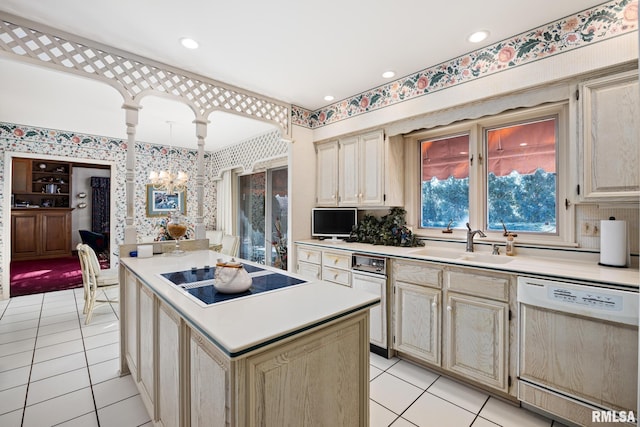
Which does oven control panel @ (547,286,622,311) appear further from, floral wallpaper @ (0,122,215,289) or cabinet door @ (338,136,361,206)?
floral wallpaper @ (0,122,215,289)

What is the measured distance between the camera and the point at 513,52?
2.21 metres

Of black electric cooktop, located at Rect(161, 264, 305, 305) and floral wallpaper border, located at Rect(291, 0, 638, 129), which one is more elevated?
floral wallpaper border, located at Rect(291, 0, 638, 129)

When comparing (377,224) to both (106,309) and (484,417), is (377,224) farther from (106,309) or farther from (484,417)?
(106,309)

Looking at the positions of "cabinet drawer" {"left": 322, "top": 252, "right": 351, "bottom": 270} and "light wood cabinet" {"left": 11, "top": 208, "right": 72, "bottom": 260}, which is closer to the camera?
"cabinet drawer" {"left": 322, "top": 252, "right": 351, "bottom": 270}

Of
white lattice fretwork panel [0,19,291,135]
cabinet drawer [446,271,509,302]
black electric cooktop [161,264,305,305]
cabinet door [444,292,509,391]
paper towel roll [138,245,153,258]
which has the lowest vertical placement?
cabinet door [444,292,509,391]

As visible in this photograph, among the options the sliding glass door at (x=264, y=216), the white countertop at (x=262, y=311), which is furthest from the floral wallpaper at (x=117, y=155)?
the white countertop at (x=262, y=311)

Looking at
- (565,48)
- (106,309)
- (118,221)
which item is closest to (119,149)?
(118,221)

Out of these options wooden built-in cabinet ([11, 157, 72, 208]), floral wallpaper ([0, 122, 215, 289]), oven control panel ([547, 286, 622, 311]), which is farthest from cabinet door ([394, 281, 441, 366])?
wooden built-in cabinet ([11, 157, 72, 208])

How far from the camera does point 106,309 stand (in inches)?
153

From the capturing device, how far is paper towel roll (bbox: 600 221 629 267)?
73.7 inches

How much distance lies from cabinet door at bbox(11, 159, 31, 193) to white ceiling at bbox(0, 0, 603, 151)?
4.98 meters

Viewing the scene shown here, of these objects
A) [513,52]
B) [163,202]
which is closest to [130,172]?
[513,52]

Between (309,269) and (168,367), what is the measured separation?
2010 mm

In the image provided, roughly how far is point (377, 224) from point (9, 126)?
18.9 ft
